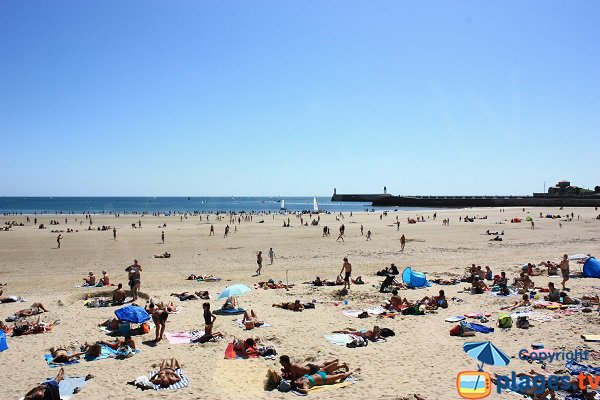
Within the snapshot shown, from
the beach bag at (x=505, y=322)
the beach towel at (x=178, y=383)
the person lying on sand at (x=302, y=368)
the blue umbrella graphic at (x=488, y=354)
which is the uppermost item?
the blue umbrella graphic at (x=488, y=354)

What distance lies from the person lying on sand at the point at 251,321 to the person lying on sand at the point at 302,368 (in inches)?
120

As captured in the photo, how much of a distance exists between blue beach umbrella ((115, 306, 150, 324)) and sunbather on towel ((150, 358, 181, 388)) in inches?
106

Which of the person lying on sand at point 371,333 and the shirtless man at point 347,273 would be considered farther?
the shirtless man at point 347,273

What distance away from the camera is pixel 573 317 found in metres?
11.5

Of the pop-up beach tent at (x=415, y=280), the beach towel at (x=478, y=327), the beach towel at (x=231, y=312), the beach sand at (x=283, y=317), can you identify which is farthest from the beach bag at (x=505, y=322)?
the beach towel at (x=231, y=312)

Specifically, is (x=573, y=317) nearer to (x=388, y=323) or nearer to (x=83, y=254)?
(x=388, y=323)

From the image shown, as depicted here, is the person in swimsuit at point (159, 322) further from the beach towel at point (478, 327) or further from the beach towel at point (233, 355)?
the beach towel at point (478, 327)

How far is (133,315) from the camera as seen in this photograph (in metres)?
10.8

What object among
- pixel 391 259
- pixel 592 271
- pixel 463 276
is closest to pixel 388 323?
pixel 463 276

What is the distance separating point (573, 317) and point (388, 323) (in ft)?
16.0

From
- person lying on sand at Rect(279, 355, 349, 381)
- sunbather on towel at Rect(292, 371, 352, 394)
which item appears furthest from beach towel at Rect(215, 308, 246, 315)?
sunbather on towel at Rect(292, 371, 352, 394)

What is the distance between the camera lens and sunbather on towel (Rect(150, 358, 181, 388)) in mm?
7711

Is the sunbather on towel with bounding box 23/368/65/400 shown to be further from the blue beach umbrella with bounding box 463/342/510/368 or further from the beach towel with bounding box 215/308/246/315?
the blue beach umbrella with bounding box 463/342/510/368

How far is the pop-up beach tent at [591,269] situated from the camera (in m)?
16.6
